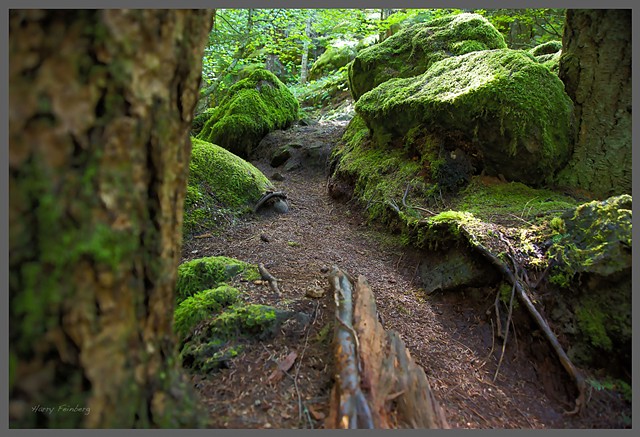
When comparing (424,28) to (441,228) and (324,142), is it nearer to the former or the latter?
(324,142)

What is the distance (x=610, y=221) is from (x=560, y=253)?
1.57 ft

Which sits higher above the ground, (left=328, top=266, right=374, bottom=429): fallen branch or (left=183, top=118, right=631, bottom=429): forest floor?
(left=328, top=266, right=374, bottom=429): fallen branch

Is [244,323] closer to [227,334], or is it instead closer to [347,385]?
[227,334]

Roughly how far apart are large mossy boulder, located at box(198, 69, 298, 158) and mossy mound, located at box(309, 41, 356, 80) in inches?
226

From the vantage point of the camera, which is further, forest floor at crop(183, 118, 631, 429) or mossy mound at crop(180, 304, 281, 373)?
mossy mound at crop(180, 304, 281, 373)

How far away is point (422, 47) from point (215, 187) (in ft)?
17.4

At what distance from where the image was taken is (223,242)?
5.40 metres

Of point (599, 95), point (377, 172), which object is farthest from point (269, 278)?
point (599, 95)

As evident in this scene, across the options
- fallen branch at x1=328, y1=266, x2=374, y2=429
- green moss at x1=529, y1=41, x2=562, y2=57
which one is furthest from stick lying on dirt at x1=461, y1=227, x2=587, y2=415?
green moss at x1=529, y1=41, x2=562, y2=57

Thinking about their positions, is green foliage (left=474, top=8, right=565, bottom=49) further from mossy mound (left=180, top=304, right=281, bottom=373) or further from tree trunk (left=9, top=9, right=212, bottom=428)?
tree trunk (left=9, top=9, right=212, bottom=428)

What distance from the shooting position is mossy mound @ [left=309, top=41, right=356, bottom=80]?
53.6ft

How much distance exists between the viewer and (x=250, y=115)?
1024cm

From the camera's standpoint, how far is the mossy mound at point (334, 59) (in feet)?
53.6

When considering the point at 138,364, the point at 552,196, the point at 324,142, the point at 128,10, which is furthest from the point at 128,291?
the point at 324,142
